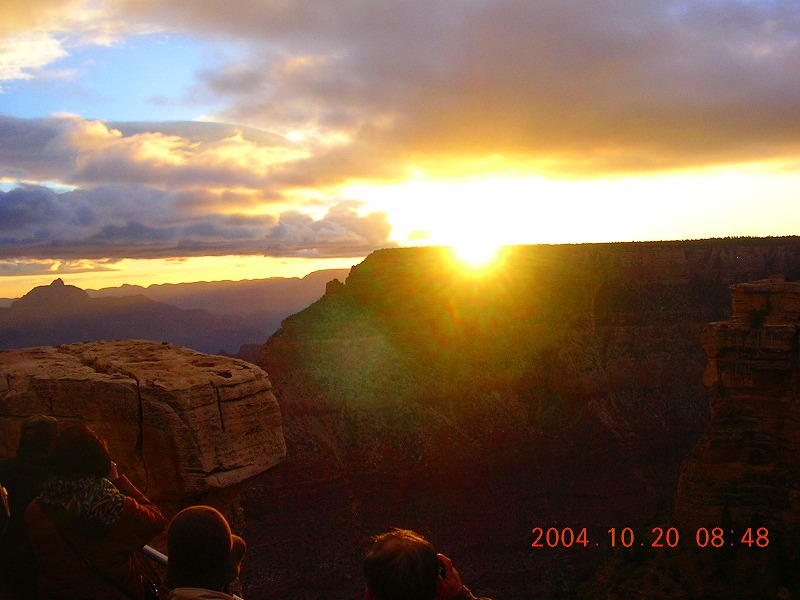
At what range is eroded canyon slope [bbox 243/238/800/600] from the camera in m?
33.7

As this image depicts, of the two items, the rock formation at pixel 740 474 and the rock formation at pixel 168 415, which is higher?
the rock formation at pixel 168 415

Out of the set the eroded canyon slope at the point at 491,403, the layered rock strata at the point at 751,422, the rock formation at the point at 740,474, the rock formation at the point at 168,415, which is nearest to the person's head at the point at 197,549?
the rock formation at the point at 168,415

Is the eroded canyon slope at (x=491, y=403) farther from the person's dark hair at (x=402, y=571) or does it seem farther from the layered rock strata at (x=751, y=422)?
the person's dark hair at (x=402, y=571)

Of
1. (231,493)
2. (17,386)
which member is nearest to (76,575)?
(231,493)

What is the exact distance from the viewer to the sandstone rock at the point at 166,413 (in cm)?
790

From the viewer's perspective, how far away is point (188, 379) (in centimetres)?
835

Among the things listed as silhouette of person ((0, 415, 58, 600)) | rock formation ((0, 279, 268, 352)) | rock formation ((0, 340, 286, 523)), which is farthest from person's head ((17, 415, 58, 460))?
rock formation ((0, 279, 268, 352))

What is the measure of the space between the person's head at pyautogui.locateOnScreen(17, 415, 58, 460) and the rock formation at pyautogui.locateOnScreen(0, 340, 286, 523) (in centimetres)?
232

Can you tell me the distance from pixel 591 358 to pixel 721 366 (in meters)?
25.7

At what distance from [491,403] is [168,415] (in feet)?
126

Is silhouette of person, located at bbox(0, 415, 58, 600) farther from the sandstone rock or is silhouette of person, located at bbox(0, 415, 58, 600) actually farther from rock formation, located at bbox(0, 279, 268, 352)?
rock formation, located at bbox(0, 279, 268, 352)

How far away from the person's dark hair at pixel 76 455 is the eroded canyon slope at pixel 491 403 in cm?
2493

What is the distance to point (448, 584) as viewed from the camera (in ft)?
12.6

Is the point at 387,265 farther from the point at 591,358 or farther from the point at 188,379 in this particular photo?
the point at 188,379
